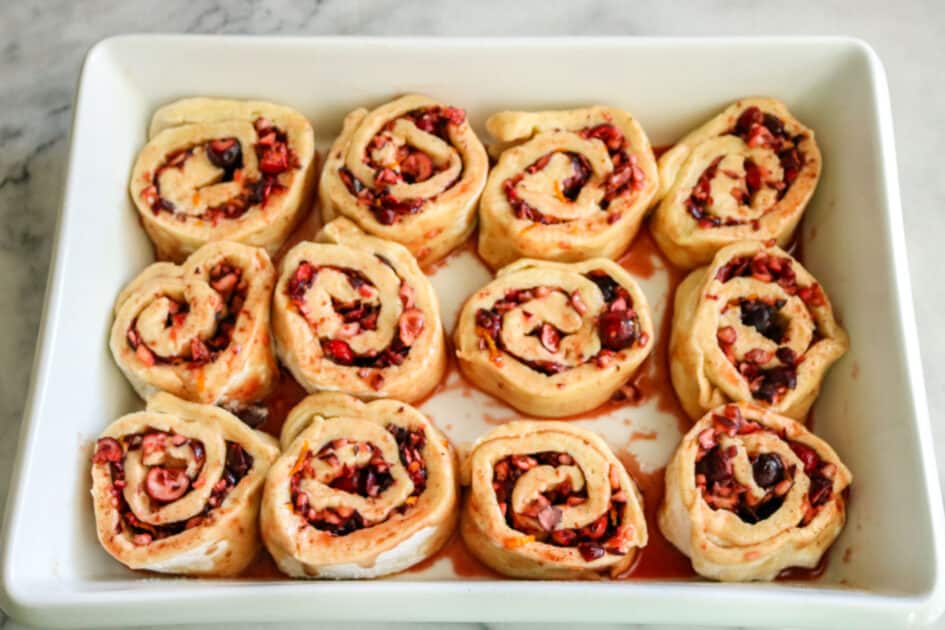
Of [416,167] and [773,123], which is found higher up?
[773,123]

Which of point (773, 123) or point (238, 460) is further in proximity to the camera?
point (773, 123)

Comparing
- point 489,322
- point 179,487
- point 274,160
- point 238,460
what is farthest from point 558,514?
point 274,160

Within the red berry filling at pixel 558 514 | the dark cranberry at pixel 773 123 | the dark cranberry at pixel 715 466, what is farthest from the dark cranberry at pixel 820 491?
the dark cranberry at pixel 773 123

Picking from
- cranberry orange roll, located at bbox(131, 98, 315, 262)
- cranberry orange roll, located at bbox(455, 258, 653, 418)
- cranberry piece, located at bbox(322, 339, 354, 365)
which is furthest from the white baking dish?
cranberry piece, located at bbox(322, 339, 354, 365)

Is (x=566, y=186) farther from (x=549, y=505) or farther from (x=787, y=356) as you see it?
(x=549, y=505)

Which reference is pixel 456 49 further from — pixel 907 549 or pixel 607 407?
pixel 907 549
